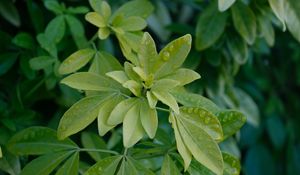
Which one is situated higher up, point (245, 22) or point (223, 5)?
point (223, 5)

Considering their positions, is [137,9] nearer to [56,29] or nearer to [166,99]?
[56,29]

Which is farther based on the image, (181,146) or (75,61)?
(75,61)

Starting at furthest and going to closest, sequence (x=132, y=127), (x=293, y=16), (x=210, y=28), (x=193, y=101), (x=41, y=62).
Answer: (x=210, y=28), (x=293, y=16), (x=41, y=62), (x=193, y=101), (x=132, y=127)

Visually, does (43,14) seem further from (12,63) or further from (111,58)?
(111,58)

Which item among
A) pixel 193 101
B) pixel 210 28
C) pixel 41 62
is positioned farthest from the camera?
pixel 210 28

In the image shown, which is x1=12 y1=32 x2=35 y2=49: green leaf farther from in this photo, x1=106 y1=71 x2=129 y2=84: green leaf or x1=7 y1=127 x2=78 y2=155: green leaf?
x1=106 y1=71 x2=129 y2=84: green leaf

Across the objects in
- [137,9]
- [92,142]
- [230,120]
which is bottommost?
[92,142]

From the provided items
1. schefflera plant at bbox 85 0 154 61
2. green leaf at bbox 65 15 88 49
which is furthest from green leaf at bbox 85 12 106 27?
green leaf at bbox 65 15 88 49

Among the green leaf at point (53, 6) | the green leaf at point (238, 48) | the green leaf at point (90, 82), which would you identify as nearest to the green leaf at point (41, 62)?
the green leaf at point (53, 6)

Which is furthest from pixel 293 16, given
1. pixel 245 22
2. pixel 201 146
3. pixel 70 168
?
pixel 70 168
